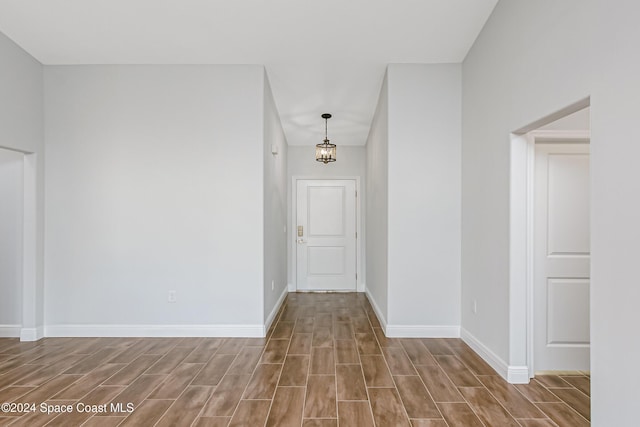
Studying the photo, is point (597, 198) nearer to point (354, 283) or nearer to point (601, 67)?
point (601, 67)

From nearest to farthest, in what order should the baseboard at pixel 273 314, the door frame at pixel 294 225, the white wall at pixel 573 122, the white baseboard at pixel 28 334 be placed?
the white wall at pixel 573 122
the white baseboard at pixel 28 334
the baseboard at pixel 273 314
the door frame at pixel 294 225

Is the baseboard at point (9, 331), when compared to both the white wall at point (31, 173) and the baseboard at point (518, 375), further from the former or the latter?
the baseboard at point (518, 375)

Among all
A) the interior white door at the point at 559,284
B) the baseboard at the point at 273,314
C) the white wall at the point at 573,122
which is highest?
the white wall at the point at 573,122

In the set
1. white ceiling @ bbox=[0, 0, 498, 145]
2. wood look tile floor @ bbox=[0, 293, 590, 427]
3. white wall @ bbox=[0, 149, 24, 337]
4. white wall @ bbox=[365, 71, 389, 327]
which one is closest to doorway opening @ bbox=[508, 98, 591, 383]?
wood look tile floor @ bbox=[0, 293, 590, 427]

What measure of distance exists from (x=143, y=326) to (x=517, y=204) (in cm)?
371

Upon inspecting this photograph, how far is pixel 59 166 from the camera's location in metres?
3.96

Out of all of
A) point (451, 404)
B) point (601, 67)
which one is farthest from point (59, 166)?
point (601, 67)

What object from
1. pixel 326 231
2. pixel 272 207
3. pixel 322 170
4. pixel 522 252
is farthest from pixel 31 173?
pixel 522 252

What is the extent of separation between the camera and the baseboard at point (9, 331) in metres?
3.90

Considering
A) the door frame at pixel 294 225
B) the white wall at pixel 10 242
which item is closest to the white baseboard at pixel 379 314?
the door frame at pixel 294 225

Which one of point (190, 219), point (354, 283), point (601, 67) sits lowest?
point (354, 283)

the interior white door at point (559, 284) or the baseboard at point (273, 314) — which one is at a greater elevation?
the interior white door at point (559, 284)

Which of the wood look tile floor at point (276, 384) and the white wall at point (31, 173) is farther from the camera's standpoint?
the white wall at point (31, 173)

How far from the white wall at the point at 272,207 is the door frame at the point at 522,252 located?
238cm
